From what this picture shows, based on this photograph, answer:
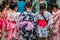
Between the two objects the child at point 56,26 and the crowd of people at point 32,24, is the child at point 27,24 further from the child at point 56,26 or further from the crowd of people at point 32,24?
the child at point 56,26

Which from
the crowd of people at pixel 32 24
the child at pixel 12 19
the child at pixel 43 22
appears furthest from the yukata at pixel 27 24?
the child at pixel 12 19

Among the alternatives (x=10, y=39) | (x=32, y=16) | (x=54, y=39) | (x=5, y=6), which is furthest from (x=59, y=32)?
(x=5, y=6)

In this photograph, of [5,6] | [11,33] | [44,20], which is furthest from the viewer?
[5,6]

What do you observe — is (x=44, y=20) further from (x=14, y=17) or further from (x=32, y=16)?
(x=14, y=17)

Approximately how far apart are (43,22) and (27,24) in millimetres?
504

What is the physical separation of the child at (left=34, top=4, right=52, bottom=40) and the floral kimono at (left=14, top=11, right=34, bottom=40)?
20 cm

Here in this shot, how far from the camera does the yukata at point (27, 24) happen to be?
8500 millimetres

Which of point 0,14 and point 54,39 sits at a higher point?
point 0,14

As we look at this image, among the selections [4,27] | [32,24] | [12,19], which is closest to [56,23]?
[32,24]

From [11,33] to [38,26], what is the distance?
1038 mm

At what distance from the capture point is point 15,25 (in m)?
8.80

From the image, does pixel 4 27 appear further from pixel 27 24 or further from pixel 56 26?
pixel 56 26

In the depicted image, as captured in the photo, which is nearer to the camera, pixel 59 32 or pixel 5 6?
pixel 59 32

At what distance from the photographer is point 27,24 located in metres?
8.52
